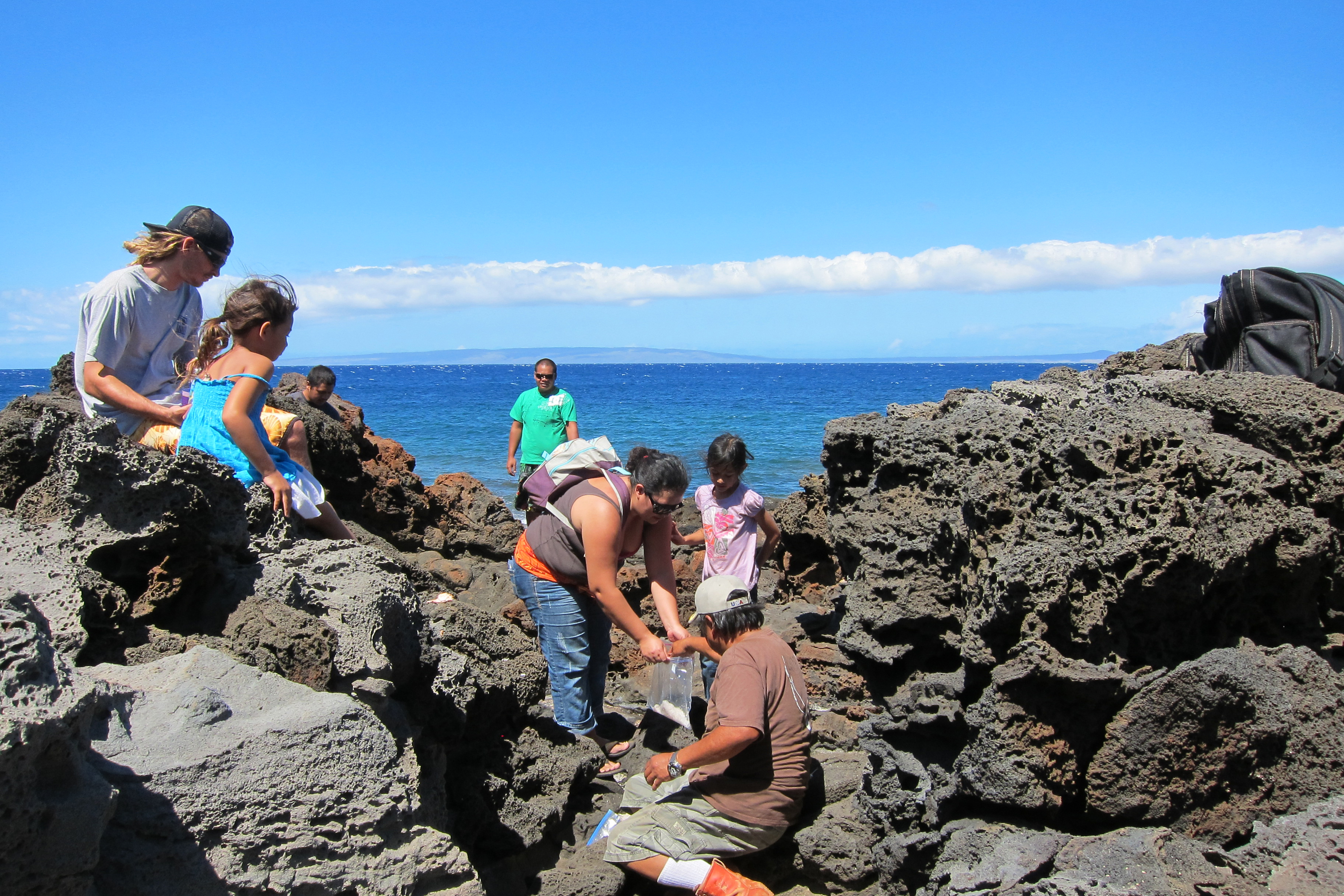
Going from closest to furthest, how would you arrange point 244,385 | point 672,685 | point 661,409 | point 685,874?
point 244,385 → point 685,874 → point 672,685 → point 661,409

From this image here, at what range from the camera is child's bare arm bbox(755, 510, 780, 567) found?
550 centimetres

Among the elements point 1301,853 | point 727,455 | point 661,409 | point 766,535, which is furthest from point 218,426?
point 661,409

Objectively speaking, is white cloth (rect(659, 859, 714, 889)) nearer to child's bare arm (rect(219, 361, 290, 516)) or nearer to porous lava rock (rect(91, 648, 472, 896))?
porous lava rock (rect(91, 648, 472, 896))

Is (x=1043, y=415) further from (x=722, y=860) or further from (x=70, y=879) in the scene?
(x=70, y=879)

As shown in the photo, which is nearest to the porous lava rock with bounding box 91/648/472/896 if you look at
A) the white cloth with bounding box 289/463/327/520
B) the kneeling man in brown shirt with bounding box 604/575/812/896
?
the white cloth with bounding box 289/463/327/520

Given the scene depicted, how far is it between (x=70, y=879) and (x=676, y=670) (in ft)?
10.7

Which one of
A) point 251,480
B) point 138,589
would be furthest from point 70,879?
point 251,480

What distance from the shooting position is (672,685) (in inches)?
189

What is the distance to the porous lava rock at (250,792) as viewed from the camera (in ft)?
6.70

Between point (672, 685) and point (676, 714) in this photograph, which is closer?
point (676, 714)

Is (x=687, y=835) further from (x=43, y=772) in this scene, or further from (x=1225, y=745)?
(x=43, y=772)

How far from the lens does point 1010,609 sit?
3.08 m

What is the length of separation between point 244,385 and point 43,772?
5.87 ft

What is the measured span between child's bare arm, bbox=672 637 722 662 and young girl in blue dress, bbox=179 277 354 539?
1747 millimetres
